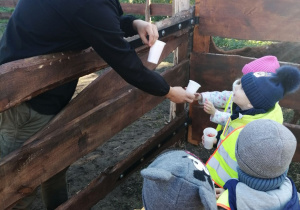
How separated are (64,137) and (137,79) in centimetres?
60

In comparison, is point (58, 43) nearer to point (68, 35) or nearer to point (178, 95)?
point (68, 35)

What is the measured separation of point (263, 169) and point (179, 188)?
481mm

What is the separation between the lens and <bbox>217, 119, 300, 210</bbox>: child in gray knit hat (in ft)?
4.90

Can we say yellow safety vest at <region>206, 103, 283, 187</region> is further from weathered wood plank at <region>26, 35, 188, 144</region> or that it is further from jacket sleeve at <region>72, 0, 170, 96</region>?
weathered wood plank at <region>26, 35, 188, 144</region>

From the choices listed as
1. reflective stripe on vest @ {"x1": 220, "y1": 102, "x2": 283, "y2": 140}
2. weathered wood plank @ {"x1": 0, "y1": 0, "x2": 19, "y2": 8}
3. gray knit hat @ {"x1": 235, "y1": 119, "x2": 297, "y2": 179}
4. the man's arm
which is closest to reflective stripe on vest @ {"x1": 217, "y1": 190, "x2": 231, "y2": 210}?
gray knit hat @ {"x1": 235, "y1": 119, "x2": 297, "y2": 179}

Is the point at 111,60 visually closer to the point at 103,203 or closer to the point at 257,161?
the point at 257,161

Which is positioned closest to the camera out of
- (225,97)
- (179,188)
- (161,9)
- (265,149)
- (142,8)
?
(179,188)

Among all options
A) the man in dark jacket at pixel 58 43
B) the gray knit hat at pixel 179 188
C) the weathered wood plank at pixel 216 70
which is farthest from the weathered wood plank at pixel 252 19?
the gray knit hat at pixel 179 188

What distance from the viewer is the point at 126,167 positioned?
304 centimetres

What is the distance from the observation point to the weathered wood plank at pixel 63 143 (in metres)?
1.80

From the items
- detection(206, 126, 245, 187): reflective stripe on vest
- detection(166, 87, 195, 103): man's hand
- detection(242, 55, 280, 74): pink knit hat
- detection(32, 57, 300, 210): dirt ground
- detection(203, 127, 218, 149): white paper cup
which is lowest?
detection(32, 57, 300, 210): dirt ground

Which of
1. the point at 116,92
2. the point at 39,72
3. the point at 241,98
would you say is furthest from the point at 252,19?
the point at 39,72

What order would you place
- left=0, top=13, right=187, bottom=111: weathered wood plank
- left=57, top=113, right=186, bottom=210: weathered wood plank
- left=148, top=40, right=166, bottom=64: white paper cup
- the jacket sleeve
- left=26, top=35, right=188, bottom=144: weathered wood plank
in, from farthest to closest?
left=57, top=113, right=186, bottom=210: weathered wood plank < left=148, top=40, right=166, bottom=64: white paper cup < left=26, top=35, right=188, bottom=144: weathered wood plank < the jacket sleeve < left=0, top=13, right=187, bottom=111: weathered wood plank

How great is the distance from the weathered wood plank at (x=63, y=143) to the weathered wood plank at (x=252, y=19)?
1.12 meters
